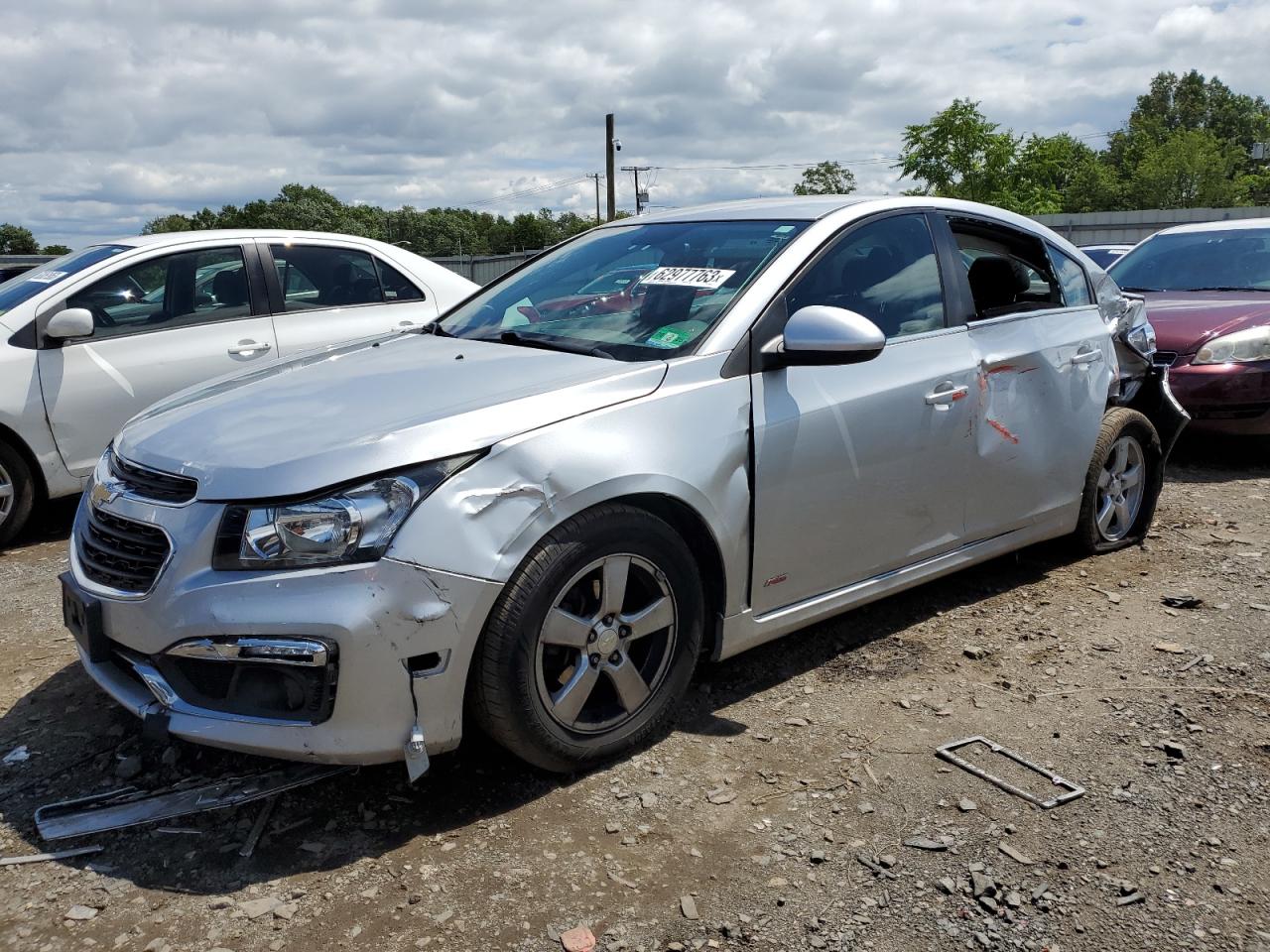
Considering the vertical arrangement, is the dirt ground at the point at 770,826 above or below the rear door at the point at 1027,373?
below

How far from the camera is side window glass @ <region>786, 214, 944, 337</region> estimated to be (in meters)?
3.62

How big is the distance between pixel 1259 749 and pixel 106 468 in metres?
3.56

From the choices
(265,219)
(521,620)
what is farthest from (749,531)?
(265,219)

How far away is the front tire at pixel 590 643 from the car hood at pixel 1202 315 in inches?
Result: 212

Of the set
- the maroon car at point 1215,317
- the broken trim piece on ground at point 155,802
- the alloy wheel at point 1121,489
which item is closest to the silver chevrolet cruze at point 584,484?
the broken trim piece on ground at point 155,802

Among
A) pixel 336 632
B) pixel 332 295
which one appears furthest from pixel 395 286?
pixel 336 632

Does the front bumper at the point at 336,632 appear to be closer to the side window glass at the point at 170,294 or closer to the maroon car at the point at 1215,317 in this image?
the side window glass at the point at 170,294

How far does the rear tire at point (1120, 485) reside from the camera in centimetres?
479

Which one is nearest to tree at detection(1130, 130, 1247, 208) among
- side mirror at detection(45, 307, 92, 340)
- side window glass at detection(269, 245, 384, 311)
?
side window glass at detection(269, 245, 384, 311)

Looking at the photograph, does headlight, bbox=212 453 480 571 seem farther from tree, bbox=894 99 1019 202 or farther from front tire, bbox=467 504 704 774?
tree, bbox=894 99 1019 202

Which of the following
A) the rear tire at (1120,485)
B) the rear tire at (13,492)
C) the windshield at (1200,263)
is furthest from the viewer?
the windshield at (1200,263)

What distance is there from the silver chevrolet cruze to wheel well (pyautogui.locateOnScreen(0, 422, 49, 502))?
103 inches

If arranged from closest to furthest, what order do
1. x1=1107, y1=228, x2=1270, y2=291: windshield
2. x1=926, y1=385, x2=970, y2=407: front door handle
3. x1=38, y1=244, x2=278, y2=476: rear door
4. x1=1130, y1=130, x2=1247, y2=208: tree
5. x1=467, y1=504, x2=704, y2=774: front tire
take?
x1=467, y1=504, x2=704, y2=774: front tire < x1=926, y1=385, x2=970, y2=407: front door handle < x1=38, y1=244, x2=278, y2=476: rear door < x1=1107, y1=228, x2=1270, y2=291: windshield < x1=1130, y1=130, x2=1247, y2=208: tree

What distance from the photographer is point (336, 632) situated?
2529 mm
